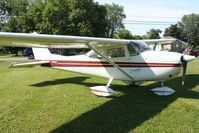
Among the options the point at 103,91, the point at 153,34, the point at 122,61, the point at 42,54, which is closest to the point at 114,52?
the point at 122,61

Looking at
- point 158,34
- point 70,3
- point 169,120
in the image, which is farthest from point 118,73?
point 158,34

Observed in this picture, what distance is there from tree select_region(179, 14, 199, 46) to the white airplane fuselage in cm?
10379

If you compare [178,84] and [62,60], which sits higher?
[62,60]

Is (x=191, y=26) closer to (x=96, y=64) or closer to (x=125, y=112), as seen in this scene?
(x=96, y=64)

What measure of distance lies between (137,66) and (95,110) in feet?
8.61

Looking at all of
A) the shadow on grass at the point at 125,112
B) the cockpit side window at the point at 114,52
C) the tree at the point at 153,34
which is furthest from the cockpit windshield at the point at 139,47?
the tree at the point at 153,34

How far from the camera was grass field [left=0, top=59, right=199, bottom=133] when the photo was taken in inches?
244

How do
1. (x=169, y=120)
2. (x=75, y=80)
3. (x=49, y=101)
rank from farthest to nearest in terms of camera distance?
(x=75, y=80)
(x=49, y=101)
(x=169, y=120)

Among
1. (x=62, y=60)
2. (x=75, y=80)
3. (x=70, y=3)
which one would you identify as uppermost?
(x=70, y=3)

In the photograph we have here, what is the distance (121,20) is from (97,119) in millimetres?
81585

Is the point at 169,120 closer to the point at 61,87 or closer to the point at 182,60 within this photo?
the point at 182,60

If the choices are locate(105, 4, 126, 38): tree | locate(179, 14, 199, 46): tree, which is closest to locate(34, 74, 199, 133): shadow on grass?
locate(105, 4, 126, 38): tree

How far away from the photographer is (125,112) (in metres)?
7.25

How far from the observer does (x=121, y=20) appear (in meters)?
86.7
